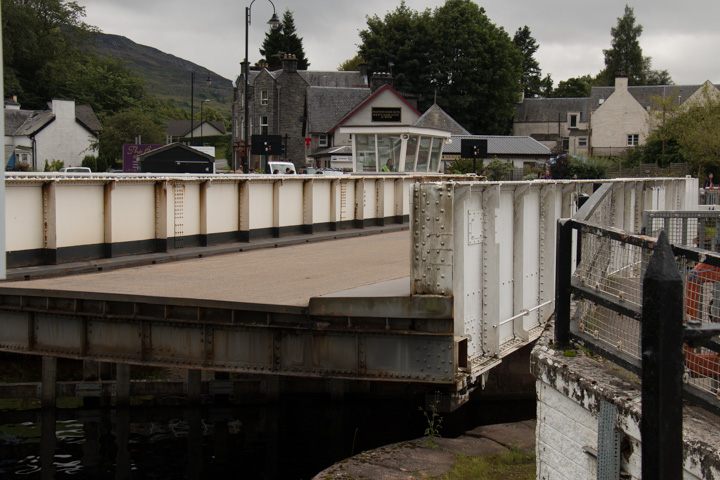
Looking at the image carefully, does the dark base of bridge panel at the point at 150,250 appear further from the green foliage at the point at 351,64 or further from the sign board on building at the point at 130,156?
the green foliage at the point at 351,64

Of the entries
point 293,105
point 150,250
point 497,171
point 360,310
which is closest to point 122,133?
point 293,105

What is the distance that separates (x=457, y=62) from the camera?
91.1m

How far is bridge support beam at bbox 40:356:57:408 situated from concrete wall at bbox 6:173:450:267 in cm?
296

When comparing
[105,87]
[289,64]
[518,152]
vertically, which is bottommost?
[518,152]

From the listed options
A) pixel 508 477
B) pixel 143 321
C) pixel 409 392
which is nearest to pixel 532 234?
pixel 508 477

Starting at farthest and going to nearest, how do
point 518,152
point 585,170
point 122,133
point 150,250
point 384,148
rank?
point 122,133
point 518,152
point 585,170
point 384,148
point 150,250

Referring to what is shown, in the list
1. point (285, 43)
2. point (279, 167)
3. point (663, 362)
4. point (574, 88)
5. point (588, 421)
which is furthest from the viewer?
point (574, 88)

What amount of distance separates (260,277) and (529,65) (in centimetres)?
12864

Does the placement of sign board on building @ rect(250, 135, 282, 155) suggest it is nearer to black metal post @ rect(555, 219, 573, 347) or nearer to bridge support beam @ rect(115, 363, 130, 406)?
bridge support beam @ rect(115, 363, 130, 406)

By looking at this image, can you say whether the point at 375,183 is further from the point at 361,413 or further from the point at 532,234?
the point at 532,234

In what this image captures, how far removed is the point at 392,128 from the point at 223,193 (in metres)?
11.4

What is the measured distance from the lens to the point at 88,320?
987 centimetres

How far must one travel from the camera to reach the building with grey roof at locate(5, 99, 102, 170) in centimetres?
7788

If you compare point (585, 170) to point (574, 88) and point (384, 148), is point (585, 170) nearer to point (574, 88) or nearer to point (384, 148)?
point (384, 148)
